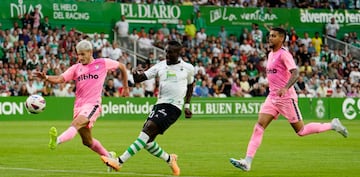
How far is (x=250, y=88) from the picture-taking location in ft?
→ 149

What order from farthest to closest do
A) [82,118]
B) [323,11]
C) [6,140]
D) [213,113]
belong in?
[323,11]
[213,113]
[6,140]
[82,118]

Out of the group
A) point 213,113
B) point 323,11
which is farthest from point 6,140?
point 323,11

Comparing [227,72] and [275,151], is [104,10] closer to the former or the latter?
[227,72]

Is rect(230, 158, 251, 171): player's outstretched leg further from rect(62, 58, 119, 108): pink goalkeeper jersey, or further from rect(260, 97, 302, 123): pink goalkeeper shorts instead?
rect(62, 58, 119, 108): pink goalkeeper jersey

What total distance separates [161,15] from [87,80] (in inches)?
1315

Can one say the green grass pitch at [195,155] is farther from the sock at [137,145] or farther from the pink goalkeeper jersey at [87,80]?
the pink goalkeeper jersey at [87,80]

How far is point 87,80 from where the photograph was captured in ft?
50.5

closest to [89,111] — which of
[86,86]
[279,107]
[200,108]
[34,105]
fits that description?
[86,86]

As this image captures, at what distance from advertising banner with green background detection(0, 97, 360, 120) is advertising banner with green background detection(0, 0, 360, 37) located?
22.3 feet

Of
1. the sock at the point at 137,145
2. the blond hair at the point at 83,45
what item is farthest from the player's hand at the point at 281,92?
the blond hair at the point at 83,45

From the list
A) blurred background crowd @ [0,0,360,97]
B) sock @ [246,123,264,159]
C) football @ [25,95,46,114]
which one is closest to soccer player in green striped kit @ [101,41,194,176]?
sock @ [246,123,264,159]

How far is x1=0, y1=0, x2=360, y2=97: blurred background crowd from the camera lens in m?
39.9

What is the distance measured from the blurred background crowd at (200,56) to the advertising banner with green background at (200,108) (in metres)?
0.62

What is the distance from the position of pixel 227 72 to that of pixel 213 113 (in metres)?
3.27
